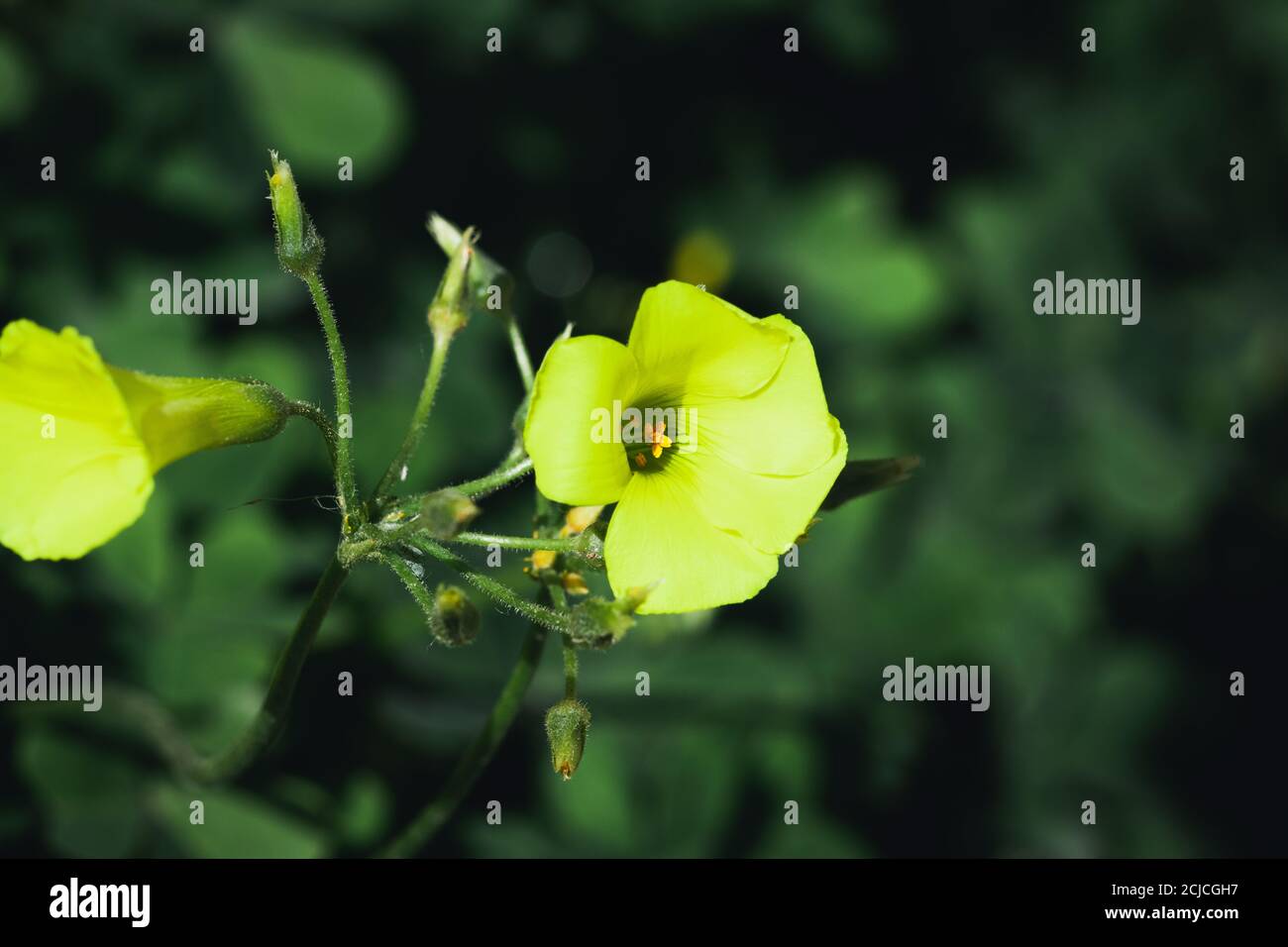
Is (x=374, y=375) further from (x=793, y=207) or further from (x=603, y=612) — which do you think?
Result: (x=603, y=612)

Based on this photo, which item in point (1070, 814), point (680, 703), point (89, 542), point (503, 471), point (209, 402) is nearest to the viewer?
point (89, 542)

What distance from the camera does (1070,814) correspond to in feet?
14.1

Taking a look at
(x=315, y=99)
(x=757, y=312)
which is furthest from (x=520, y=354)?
(x=757, y=312)

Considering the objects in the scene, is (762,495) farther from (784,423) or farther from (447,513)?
(447,513)

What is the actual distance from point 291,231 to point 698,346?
0.72 metres

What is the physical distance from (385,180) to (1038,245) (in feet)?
8.38

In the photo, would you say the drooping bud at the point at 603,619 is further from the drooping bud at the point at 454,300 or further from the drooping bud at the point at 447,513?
the drooping bud at the point at 454,300

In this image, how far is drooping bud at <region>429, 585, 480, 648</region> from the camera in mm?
1968

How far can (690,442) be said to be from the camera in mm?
2422

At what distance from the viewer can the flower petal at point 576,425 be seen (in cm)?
202

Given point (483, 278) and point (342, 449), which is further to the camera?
point (483, 278)

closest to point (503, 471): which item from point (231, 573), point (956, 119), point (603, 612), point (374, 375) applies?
point (603, 612)

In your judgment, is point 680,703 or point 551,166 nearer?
point 680,703

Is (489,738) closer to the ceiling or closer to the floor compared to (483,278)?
closer to the floor
